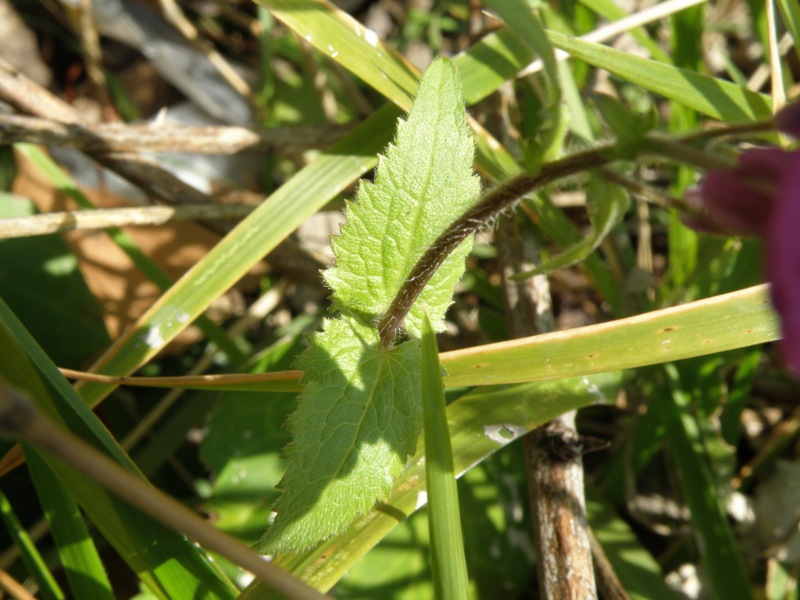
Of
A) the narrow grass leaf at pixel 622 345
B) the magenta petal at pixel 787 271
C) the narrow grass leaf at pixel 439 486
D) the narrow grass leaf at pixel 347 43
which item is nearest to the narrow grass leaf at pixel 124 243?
the narrow grass leaf at pixel 622 345

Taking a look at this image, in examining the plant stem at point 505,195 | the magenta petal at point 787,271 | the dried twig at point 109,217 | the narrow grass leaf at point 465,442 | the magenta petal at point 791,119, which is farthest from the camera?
the dried twig at point 109,217

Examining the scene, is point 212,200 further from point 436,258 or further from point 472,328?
point 436,258

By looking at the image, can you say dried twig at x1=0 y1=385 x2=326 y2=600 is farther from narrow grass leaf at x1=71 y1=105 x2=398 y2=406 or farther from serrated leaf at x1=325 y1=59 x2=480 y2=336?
narrow grass leaf at x1=71 y1=105 x2=398 y2=406

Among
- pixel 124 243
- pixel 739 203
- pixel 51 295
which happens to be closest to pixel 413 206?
pixel 739 203

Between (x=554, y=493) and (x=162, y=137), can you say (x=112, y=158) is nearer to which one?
(x=162, y=137)

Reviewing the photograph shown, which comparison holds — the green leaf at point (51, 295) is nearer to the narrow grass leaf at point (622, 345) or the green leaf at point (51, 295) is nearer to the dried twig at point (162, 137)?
the dried twig at point (162, 137)

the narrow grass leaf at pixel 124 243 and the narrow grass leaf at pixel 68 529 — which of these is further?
the narrow grass leaf at pixel 124 243
